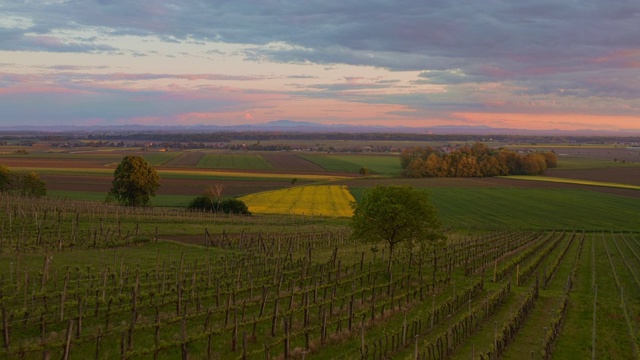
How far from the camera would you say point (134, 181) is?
59375 millimetres

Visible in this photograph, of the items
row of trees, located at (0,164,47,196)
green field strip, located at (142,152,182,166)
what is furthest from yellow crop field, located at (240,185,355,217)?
green field strip, located at (142,152,182,166)

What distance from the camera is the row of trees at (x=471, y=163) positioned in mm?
119125

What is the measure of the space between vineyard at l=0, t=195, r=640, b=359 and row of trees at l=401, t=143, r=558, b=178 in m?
76.2

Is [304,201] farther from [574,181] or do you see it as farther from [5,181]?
[574,181]

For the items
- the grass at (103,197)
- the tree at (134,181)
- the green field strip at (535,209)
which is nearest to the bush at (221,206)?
the tree at (134,181)

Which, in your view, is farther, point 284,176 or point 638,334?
point 284,176

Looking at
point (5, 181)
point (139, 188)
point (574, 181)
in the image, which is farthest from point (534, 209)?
point (5, 181)

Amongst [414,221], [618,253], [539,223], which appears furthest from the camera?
[539,223]

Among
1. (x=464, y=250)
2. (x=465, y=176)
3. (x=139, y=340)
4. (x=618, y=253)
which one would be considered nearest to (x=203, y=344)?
(x=139, y=340)

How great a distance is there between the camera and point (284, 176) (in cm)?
10781

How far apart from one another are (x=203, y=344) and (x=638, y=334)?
16.3 m

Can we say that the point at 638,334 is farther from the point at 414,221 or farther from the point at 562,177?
the point at 562,177

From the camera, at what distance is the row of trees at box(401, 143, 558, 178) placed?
119 m

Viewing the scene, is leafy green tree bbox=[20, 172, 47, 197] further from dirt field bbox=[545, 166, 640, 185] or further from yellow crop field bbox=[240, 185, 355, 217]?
dirt field bbox=[545, 166, 640, 185]
